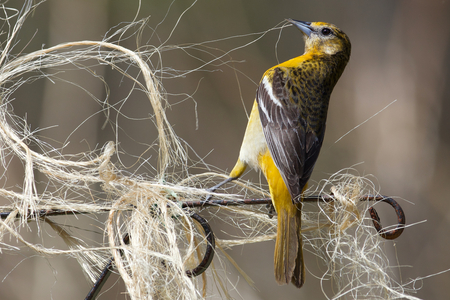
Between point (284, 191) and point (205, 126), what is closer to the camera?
point (284, 191)

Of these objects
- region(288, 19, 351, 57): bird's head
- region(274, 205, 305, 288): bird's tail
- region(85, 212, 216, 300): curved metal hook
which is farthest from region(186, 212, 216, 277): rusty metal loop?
region(288, 19, 351, 57): bird's head

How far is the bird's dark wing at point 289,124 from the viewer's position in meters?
1.52

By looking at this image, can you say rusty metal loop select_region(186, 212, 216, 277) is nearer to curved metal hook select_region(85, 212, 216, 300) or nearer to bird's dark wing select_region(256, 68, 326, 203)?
curved metal hook select_region(85, 212, 216, 300)

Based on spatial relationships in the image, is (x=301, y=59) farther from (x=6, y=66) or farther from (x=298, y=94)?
(x=6, y=66)

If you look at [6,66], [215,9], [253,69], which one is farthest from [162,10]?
[6,66]

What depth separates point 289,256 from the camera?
127cm

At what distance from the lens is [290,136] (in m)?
1.62

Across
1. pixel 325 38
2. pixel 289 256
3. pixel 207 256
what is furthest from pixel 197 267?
pixel 325 38

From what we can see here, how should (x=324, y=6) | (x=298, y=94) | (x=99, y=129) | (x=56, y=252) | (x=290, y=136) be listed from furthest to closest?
(x=324, y=6) → (x=99, y=129) → (x=298, y=94) → (x=290, y=136) → (x=56, y=252)

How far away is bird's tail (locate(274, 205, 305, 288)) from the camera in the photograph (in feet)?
4.12

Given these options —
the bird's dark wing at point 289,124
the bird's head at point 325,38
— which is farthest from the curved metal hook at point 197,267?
the bird's head at point 325,38

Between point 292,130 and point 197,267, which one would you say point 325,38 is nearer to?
point 292,130

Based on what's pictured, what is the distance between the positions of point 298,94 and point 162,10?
1.92 m

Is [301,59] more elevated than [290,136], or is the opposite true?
[301,59]
